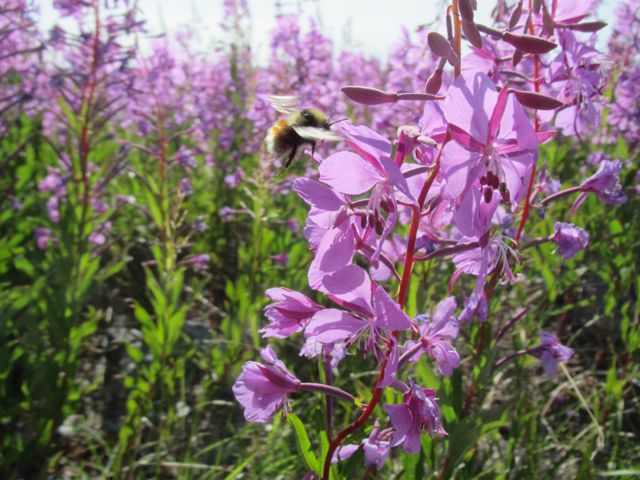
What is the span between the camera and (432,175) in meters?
1.27

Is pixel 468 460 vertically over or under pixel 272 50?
under

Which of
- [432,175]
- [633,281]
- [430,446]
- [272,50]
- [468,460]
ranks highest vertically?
[272,50]

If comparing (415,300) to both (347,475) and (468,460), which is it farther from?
(347,475)

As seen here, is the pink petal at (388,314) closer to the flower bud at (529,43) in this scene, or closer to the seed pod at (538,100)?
the seed pod at (538,100)

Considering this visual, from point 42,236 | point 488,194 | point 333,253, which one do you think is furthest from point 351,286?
point 42,236

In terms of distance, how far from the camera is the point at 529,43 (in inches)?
48.8

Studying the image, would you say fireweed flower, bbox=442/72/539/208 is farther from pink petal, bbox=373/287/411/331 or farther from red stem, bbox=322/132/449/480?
pink petal, bbox=373/287/411/331

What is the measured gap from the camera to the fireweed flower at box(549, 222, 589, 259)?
6.58 ft

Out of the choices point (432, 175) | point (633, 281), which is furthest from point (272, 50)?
point (432, 175)

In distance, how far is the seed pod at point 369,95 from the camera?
129 cm

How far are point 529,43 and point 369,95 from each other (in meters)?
0.36

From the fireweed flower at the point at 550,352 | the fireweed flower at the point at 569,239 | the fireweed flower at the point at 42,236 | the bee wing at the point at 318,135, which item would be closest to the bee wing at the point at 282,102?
the bee wing at the point at 318,135

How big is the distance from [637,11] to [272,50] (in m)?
3.62

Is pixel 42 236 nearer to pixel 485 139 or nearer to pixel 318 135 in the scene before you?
pixel 318 135
